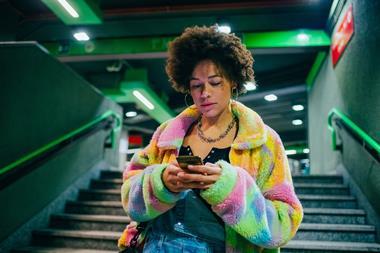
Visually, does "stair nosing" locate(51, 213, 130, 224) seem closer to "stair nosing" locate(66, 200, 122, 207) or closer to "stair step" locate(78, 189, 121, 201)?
"stair nosing" locate(66, 200, 122, 207)

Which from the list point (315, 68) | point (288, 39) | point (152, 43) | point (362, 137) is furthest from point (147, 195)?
point (315, 68)

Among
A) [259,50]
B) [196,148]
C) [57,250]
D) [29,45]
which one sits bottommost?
[57,250]

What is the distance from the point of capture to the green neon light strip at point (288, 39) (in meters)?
6.42

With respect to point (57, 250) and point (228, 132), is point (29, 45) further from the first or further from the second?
point (228, 132)

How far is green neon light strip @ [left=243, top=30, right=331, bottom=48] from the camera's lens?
21.1 feet

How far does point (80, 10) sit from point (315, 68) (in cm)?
489

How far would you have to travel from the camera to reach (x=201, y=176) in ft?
3.12

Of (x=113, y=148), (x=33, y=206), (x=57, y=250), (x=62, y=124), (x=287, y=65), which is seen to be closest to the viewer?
(x=57, y=250)

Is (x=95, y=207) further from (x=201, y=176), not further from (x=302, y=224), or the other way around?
(x=201, y=176)

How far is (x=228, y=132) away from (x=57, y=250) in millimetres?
3113

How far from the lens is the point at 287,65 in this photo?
9.06 metres

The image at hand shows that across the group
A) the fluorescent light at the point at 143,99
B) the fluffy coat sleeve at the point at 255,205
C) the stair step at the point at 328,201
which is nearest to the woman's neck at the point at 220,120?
the fluffy coat sleeve at the point at 255,205

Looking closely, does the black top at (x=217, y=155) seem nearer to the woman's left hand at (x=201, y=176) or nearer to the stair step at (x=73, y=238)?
the woman's left hand at (x=201, y=176)

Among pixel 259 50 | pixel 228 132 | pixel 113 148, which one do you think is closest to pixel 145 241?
pixel 228 132
